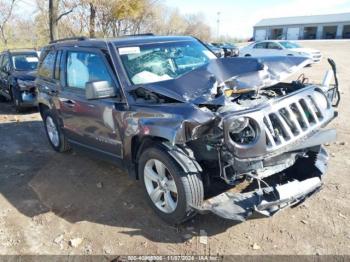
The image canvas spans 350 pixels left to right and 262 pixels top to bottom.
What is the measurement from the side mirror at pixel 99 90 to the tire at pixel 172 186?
2.66 ft

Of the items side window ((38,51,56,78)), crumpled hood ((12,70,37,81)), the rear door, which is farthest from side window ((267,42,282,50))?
the rear door

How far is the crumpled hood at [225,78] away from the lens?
349cm

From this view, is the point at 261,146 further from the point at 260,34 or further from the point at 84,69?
the point at 260,34

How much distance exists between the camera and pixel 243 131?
10.5 ft

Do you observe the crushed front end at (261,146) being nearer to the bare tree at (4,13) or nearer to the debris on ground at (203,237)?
the debris on ground at (203,237)

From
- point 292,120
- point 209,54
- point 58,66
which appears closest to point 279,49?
point 209,54

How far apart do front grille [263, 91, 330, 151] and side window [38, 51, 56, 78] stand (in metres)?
3.85

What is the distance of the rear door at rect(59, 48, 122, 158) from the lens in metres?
4.25

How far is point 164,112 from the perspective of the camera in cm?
345

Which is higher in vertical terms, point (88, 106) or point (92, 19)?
point (92, 19)

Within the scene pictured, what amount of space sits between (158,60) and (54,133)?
2.82 metres

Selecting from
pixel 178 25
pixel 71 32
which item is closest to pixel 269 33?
A: pixel 178 25

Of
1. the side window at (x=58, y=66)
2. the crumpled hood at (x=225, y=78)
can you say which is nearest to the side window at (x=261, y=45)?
the side window at (x=58, y=66)

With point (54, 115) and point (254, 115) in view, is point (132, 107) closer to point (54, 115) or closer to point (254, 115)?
point (254, 115)
